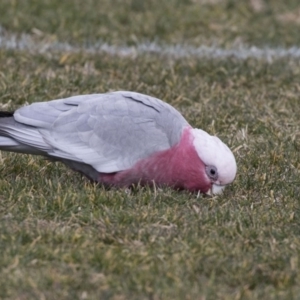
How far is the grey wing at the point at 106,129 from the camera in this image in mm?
4355

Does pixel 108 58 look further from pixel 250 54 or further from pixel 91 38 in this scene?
pixel 250 54

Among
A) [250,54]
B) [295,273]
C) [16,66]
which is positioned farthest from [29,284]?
[250,54]

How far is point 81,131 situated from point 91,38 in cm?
311

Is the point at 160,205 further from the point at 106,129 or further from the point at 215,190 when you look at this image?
the point at 106,129

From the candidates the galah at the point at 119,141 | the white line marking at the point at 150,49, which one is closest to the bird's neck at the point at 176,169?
the galah at the point at 119,141

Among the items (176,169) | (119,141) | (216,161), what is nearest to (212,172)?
(216,161)

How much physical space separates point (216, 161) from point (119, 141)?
19.7 inches

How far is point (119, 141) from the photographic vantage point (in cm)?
439

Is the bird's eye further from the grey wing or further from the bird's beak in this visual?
the grey wing

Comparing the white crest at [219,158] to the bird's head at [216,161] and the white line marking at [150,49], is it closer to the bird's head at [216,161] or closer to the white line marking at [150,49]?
the bird's head at [216,161]

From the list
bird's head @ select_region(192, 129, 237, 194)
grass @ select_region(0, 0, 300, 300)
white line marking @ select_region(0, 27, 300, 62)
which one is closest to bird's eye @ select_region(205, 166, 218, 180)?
bird's head @ select_region(192, 129, 237, 194)

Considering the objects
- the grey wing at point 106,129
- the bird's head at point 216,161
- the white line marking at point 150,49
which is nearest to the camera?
the bird's head at point 216,161

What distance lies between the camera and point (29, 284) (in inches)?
128

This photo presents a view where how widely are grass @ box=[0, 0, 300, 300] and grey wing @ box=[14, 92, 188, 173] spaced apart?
6.6 inches
